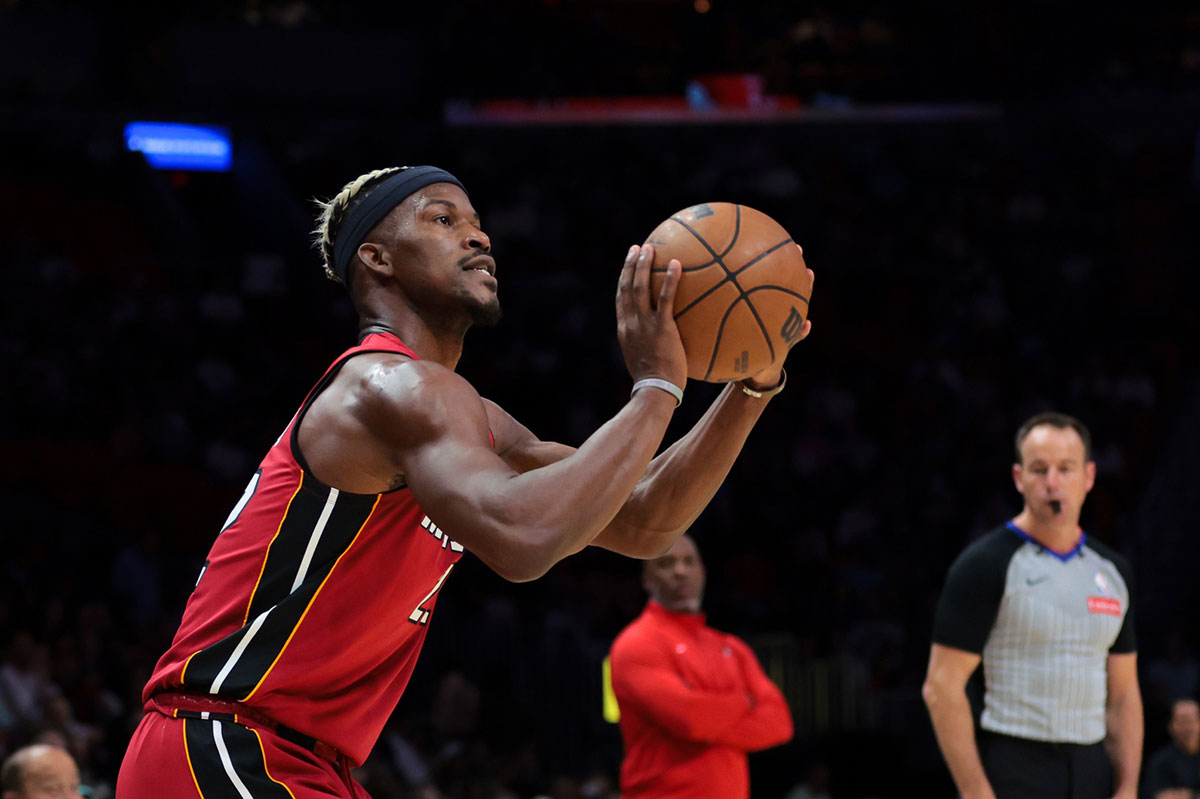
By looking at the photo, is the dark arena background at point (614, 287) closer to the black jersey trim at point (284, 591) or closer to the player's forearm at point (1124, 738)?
the player's forearm at point (1124, 738)

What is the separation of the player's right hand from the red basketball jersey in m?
0.45

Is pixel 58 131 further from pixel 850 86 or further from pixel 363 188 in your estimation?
pixel 363 188

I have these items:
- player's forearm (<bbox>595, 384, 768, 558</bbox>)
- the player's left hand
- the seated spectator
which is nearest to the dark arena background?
the seated spectator

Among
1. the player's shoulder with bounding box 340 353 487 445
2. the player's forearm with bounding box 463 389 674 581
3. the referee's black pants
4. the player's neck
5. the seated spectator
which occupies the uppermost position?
the player's shoulder with bounding box 340 353 487 445

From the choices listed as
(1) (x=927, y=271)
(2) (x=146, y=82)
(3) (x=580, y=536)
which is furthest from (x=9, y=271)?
(3) (x=580, y=536)

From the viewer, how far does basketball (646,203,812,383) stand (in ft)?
9.76

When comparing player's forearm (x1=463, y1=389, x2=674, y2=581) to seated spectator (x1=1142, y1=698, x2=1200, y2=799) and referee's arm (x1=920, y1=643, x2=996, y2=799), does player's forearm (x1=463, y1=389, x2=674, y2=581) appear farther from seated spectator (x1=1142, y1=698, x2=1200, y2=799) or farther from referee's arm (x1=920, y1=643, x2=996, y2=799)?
seated spectator (x1=1142, y1=698, x2=1200, y2=799)

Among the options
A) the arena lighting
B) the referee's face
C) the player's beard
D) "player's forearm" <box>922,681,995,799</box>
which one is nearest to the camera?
the player's beard

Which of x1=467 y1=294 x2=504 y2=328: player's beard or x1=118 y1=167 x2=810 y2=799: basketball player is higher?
x1=467 y1=294 x2=504 y2=328: player's beard

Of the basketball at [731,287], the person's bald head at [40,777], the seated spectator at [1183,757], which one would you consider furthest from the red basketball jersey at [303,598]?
the seated spectator at [1183,757]

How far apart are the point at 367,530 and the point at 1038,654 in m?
3.37

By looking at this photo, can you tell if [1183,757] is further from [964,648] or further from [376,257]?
[376,257]

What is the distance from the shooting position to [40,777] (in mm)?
4910

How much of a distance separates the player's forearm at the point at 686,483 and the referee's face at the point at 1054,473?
97.2 inches
